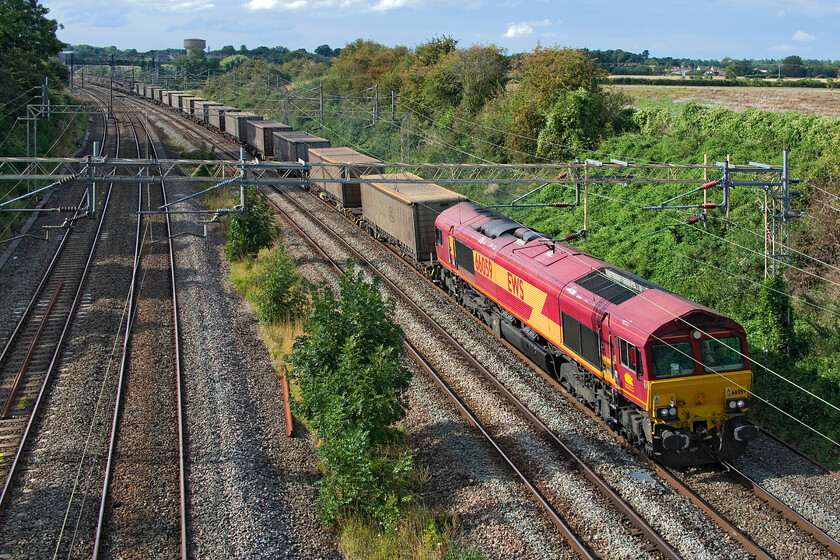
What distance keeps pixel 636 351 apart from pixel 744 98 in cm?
3045

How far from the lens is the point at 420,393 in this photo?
59.1 ft

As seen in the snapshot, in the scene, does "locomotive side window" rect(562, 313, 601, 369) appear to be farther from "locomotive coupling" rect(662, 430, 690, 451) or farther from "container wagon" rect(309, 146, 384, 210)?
"container wagon" rect(309, 146, 384, 210)

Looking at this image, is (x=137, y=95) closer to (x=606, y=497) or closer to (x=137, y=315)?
(x=137, y=315)

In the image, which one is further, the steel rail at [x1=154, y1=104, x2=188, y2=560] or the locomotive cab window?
the locomotive cab window

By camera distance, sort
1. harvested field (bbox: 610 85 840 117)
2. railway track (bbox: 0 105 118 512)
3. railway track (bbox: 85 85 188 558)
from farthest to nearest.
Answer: harvested field (bbox: 610 85 840 117) < railway track (bbox: 0 105 118 512) < railway track (bbox: 85 85 188 558)

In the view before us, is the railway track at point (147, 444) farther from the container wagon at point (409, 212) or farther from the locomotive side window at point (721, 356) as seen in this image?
the locomotive side window at point (721, 356)

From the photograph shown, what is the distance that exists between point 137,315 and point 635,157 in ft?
77.5

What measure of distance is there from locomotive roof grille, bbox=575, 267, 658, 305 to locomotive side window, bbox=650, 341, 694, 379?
1.66 m

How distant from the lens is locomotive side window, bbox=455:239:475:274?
73.2ft

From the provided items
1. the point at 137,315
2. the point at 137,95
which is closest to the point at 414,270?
the point at 137,315

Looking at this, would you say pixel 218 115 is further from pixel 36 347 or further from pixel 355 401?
pixel 355 401

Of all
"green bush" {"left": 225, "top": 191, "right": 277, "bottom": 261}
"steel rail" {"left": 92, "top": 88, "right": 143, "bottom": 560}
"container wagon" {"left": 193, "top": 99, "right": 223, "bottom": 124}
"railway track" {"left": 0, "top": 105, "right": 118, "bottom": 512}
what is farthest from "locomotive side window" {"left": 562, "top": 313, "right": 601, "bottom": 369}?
"container wagon" {"left": 193, "top": 99, "right": 223, "bottom": 124}

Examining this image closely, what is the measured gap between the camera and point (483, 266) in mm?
21172

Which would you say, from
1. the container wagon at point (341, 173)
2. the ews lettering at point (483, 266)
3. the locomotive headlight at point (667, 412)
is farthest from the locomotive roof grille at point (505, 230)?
the container wagon at point (341, 173)
